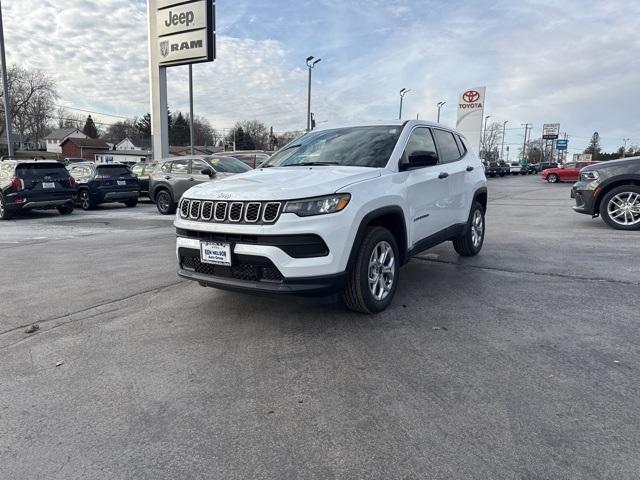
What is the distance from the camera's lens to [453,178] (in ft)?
18.5

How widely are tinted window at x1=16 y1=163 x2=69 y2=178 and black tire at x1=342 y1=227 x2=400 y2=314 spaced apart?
11823 mm

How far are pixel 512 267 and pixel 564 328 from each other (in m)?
2.25

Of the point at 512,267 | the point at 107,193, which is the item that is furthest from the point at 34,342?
the point at 107,193

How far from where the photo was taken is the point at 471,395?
112 inches

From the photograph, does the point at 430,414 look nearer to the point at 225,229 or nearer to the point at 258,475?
the point at 258,475

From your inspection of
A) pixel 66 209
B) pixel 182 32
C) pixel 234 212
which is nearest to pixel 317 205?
pixel 234 212

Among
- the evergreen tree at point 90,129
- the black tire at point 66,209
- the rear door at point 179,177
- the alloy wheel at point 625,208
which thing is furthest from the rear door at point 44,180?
the evergreen tree at point 90,129

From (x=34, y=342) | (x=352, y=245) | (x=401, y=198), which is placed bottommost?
(x=34, y=342)

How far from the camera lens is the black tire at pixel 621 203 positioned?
347 inches

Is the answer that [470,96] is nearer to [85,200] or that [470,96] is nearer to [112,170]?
[112,170]

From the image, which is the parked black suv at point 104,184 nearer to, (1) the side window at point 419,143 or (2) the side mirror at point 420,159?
(1) the side window at point 419,143

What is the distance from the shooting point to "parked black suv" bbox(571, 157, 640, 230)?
28.9ft

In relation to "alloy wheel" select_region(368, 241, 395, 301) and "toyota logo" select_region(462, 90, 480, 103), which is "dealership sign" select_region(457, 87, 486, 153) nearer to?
"toyota logo" select_region(462, 90, 480, 103)

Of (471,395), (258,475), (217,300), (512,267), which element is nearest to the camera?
(258,475)
